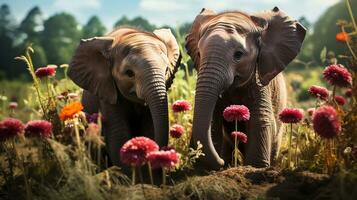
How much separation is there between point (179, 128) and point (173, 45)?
1390mm

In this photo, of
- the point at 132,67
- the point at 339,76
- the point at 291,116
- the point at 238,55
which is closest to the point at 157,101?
the point at 132,67

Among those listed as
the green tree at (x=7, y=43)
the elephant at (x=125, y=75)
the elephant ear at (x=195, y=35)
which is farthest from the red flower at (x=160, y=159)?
the green tree at (x=7, y=43)

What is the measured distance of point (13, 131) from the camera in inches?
167

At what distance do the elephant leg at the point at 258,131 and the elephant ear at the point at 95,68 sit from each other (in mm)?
1606

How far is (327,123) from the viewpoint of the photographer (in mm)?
3906

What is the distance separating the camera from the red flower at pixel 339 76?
4.66 metres

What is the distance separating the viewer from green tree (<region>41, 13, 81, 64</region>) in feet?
259

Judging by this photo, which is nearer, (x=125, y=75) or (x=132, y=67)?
(x=132, y=67)

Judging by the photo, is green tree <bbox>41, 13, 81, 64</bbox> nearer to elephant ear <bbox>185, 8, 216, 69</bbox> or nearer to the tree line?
the tree line

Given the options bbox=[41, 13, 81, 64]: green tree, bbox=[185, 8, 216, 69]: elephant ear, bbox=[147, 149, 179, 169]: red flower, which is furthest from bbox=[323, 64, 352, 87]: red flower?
bbox=[41, 13, 81, 64]: green tree

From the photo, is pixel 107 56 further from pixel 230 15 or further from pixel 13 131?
pixel 13 131

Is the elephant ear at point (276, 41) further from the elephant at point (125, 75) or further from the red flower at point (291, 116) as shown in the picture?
the red flower at point (291, 116)

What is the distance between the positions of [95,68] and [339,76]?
3.08 meters

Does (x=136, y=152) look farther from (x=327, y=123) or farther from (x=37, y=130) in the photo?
(x=327, y=123)
